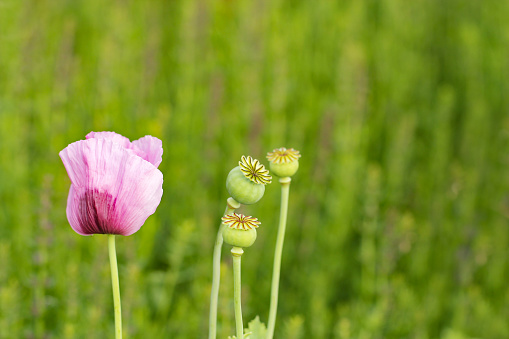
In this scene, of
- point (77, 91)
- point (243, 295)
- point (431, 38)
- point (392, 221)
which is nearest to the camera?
point (243, 295)

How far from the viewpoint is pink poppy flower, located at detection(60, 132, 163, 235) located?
0.70 m

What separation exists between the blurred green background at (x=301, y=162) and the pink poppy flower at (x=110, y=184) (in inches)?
27.0

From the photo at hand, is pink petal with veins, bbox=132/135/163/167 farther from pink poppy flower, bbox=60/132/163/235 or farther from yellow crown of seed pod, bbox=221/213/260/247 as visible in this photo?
yellow crown of seed pod, bbox=221/213/260/247

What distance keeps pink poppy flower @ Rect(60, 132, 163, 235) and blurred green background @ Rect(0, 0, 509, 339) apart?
68 cm

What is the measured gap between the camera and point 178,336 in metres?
1.70

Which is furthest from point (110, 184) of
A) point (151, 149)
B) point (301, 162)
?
point (301, 162)

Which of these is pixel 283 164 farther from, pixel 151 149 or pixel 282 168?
pixel 151 149

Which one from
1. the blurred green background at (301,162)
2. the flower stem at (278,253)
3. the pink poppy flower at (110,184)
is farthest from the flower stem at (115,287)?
the blurred green background at (301,162)

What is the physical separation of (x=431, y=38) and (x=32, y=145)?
6.61 feet

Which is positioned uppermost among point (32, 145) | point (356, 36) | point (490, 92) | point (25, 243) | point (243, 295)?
point (356, 36)

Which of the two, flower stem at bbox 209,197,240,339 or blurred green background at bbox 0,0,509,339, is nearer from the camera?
flower stem at bbox 209,197,240,339

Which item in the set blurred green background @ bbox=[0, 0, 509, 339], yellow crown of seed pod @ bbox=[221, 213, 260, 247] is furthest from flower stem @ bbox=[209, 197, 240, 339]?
blurred green background @ bbox=[0, 0, 509, 339]

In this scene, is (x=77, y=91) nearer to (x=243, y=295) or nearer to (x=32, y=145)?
(x=32, y=145)

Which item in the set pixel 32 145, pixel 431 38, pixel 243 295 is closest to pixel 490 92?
pixel 431 38
